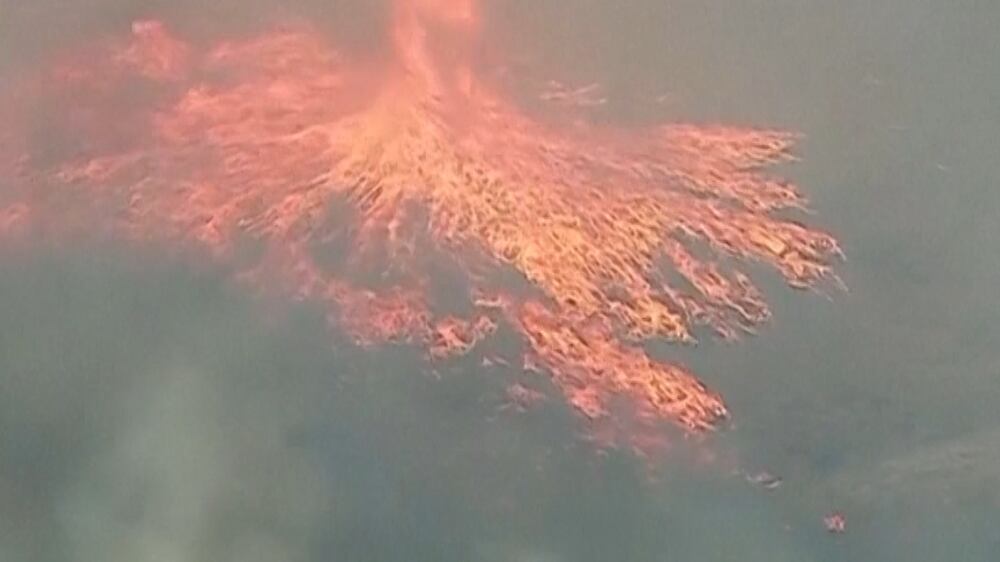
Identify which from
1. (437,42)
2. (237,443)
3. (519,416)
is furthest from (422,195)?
(237,443)

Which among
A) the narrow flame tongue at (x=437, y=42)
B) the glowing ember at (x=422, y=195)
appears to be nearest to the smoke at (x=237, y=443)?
the glowing ember at (x=422, y=195)

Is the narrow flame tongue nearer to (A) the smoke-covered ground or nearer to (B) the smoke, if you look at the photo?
(A) the smoke-covered ground

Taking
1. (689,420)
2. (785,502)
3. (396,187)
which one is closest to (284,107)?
(396,187)

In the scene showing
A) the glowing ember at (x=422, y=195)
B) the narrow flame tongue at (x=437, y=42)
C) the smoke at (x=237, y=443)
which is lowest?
the smoke at (x=237, y=443)

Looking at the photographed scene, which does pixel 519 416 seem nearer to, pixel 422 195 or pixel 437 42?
pixel 422 195

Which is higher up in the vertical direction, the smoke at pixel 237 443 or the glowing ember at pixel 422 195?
A: the glowing ember at pixel 422 195

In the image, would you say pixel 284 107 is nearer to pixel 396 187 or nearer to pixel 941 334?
pixel 396 187

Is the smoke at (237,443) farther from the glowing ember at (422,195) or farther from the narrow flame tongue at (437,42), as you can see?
the narrow flame tongue at (437,42)
